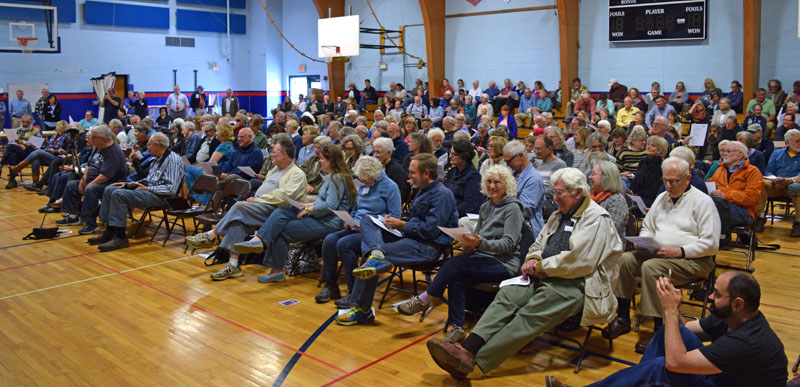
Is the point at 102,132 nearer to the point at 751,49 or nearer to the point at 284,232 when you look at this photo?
the point at 284,232

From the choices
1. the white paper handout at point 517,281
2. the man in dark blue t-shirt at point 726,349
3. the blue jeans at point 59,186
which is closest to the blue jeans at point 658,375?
the man in dark blue t-shirt at point 726,349

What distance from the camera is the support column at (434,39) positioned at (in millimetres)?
16500

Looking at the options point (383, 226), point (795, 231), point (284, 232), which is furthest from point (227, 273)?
point (795, 231)

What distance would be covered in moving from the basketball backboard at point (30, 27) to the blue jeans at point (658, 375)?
18.4 meters

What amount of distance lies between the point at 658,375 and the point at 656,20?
40.8 feet

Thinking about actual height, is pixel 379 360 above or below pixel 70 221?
below

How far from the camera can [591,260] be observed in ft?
A: 11.7

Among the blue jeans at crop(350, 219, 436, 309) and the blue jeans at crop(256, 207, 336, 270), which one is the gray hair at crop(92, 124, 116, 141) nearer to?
the blue jeans at crop(256, 207, 336, 270)

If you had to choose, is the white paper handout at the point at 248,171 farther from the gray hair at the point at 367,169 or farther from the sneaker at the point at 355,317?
the sneaker at the point at 355,317

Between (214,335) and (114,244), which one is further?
(114,244)

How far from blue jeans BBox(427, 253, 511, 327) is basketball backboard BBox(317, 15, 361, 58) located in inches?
482

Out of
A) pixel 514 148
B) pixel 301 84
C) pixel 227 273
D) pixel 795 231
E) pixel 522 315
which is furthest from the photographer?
pixel 301 84

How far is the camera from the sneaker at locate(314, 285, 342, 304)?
4.98 m

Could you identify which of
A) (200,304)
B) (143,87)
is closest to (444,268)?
(200,304)
